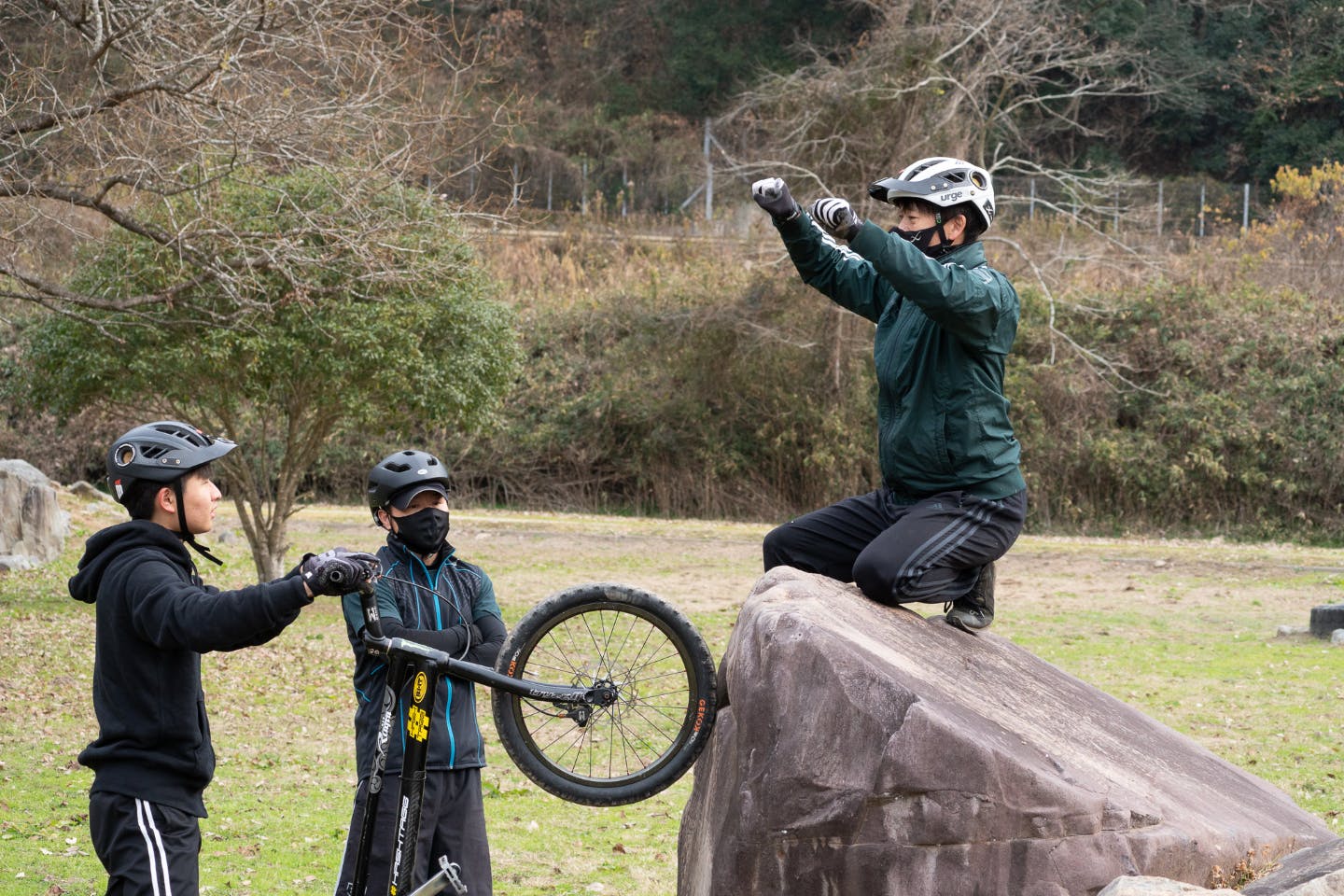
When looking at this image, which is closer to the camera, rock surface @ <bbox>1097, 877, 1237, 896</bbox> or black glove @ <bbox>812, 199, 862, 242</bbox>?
rock surface @ <bbox>1097, 877, 1237, 896</bbox>

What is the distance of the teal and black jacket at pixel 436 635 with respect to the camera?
4578 mm

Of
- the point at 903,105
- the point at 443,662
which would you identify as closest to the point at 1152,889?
the point at 443,662

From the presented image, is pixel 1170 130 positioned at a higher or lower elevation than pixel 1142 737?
higher

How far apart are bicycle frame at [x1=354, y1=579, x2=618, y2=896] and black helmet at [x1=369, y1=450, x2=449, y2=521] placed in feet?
1.97

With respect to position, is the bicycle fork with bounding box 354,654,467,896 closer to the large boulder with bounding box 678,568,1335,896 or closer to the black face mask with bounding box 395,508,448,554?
the black face mask with bounding box 395,508,448,554

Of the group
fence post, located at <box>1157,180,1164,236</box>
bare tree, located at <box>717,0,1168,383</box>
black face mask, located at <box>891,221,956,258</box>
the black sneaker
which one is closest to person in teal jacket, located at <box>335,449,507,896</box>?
the black sneaker

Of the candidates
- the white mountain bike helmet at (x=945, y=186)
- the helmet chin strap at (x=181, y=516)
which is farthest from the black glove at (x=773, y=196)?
the helmet chin strap at (x=181, y=516)

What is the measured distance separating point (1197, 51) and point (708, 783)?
36189mm

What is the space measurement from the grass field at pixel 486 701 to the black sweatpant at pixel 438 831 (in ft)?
7.18

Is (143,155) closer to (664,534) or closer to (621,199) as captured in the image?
(664,534)

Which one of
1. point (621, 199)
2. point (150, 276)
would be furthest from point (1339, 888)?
point (621, 199)

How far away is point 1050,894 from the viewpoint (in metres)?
4.53

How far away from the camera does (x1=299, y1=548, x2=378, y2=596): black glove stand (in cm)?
367

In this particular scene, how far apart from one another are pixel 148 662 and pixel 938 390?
2.81 metres
